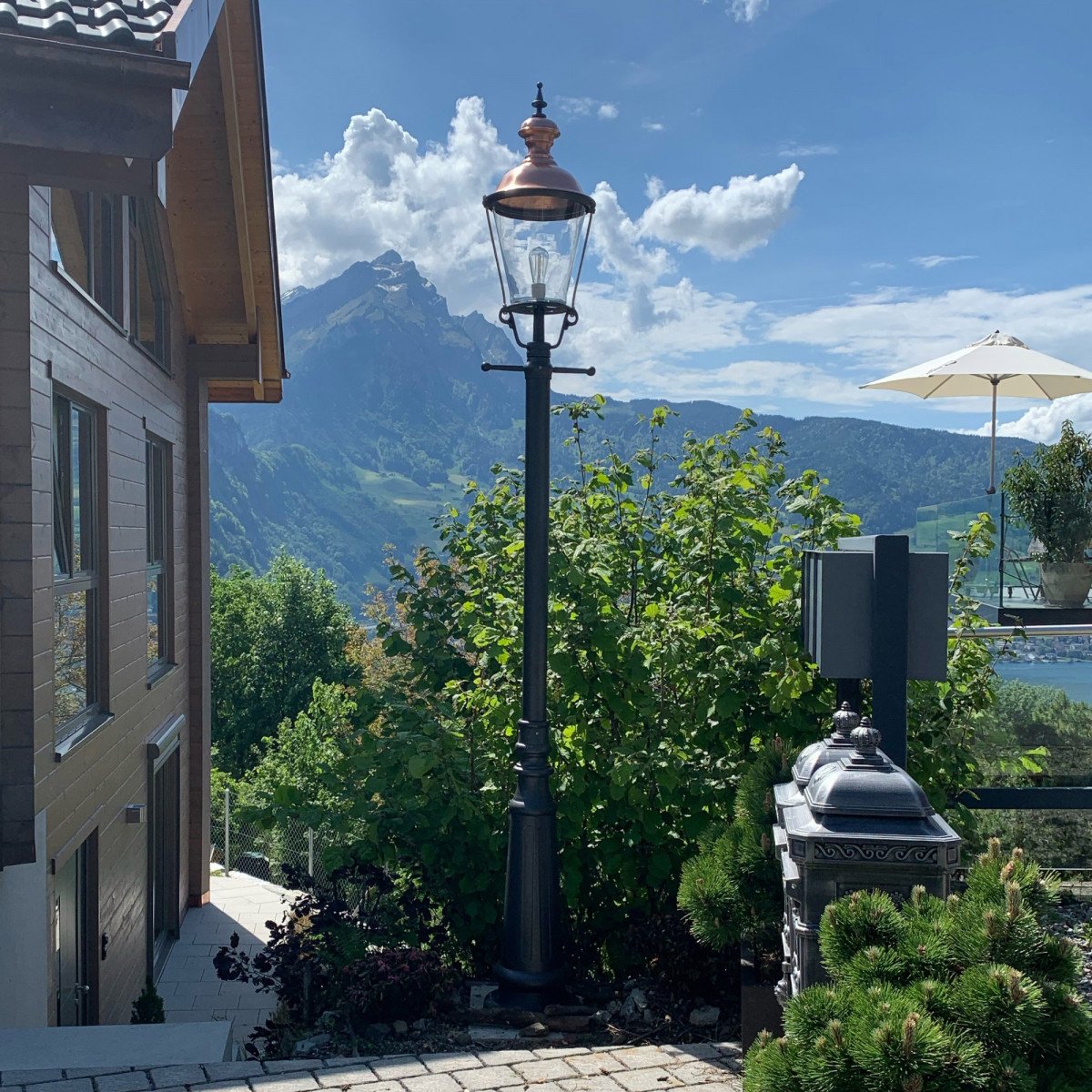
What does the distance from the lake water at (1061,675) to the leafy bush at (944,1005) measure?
4.29m

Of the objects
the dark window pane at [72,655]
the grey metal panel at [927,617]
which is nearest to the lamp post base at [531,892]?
the grey metal panel at [927,617]

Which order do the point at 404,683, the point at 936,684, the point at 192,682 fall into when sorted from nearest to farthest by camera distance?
1. the point at 936,684
2. the point at 404,683
3. the point at 192,682

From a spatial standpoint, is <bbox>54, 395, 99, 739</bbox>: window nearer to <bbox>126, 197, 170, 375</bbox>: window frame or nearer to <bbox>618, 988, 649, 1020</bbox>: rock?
<bbox>126, 197, 170, 375</bbox>: window frame

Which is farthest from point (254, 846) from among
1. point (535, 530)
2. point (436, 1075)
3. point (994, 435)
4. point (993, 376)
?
point (436, 1075)

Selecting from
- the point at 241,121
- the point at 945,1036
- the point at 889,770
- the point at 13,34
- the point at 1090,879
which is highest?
the point at 241,121

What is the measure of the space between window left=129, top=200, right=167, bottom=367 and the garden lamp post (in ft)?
12.8

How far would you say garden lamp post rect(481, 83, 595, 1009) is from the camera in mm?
4738

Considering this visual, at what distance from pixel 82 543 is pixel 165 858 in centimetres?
426

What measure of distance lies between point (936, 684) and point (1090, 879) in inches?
95.4

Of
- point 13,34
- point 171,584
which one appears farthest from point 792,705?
point 171,584

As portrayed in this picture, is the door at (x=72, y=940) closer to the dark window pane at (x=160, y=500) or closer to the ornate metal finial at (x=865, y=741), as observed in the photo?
the dark window pane at (x=160, y=500)

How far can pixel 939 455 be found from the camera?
240ft

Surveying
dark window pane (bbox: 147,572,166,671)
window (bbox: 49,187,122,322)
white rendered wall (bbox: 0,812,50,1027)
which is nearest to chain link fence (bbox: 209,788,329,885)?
dark window pane (bbox: 147,572,166,671)

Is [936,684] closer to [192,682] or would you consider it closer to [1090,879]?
[1090,879]
